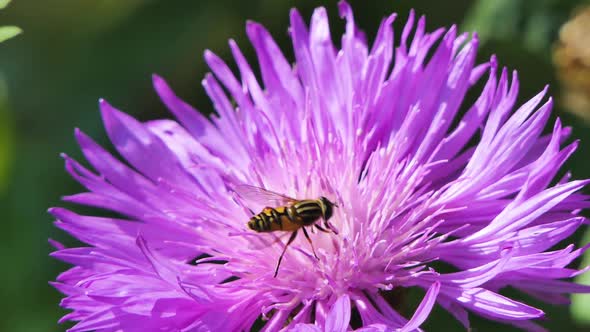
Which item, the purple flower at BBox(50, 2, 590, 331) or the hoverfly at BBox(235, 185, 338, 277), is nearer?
the purple flower at BBox(50, 2, 590, 331)

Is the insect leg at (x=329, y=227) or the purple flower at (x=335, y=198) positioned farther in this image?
the insect leg at (x=329, y=227)

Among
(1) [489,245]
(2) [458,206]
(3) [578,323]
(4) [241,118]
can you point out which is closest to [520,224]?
(1) [489,245]

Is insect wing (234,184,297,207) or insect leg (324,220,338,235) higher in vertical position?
Result: insect wing (234,184,297,207)

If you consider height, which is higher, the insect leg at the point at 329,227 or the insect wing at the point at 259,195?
the insect wing at the point at 259,195

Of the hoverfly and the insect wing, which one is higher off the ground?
the insect wing

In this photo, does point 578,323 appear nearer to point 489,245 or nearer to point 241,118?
point 489,245

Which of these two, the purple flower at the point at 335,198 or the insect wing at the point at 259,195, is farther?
the insect wing at the point at 259,195

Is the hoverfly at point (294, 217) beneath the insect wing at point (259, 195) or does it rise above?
beneath

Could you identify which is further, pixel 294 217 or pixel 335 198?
pixel 335 198
